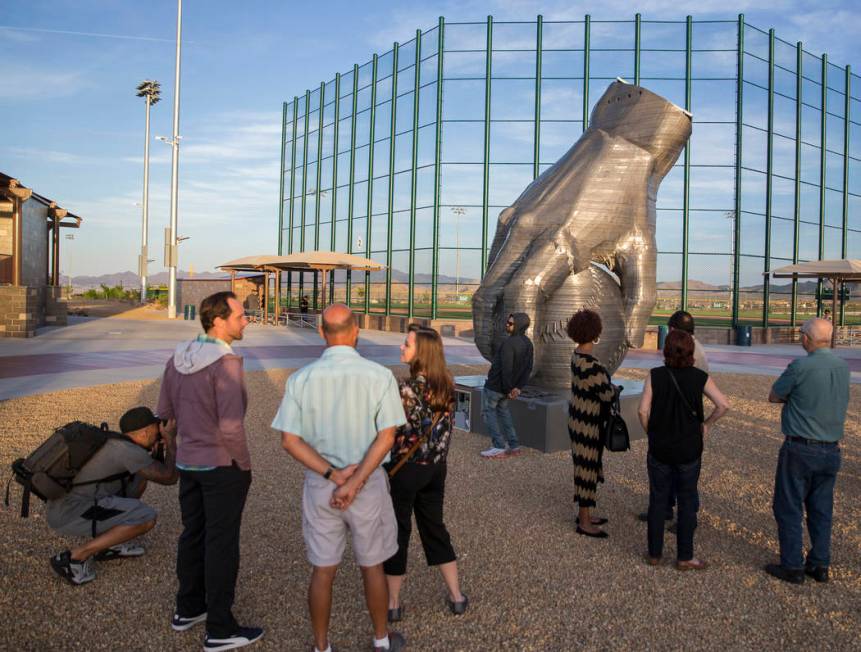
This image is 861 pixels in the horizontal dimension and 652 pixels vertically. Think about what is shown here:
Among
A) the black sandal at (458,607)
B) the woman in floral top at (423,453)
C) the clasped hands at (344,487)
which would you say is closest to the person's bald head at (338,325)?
the woman in floral top at (423,453)

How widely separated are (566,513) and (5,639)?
12.0 feet

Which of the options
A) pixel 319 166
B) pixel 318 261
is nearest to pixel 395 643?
pixel 318 261

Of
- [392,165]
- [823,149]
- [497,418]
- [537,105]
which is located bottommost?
[497,418]

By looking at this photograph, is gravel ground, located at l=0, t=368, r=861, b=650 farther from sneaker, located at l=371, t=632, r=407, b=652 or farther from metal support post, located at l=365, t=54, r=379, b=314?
metal support post, located at l=365, t=54, r=379, b=314

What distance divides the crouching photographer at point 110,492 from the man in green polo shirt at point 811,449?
3.55 m

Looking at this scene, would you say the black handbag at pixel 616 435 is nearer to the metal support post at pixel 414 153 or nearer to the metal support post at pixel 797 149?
the metal support post at pixel 414 153

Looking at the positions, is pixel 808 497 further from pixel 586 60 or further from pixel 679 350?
pixel 586 60

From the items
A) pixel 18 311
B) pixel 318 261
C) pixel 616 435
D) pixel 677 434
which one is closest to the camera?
pixel 677 434

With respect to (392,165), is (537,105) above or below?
above

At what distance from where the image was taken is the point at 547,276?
7.30m

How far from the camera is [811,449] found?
397 centimetres

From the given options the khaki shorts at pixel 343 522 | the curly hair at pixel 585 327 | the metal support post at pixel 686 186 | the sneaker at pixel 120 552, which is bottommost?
the sneaker at pixel 120 552

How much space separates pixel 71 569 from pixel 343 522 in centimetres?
192

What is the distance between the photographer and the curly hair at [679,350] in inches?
160
